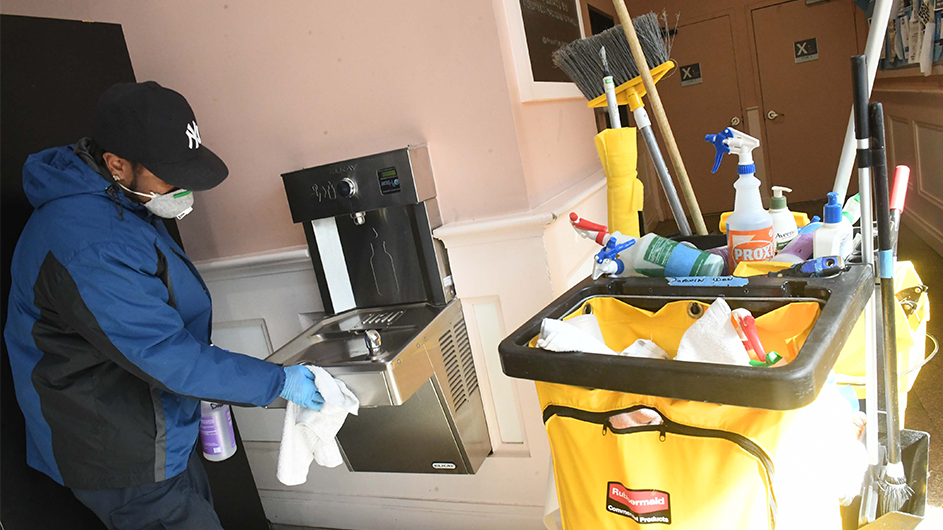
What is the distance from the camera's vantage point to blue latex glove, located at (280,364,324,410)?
4.59 feet

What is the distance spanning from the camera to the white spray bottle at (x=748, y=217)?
98 cm

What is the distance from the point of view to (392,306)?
1.73 meters

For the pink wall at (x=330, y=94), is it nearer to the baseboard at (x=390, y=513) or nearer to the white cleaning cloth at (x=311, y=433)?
the white cleaning cloth at (x=311, y=433)

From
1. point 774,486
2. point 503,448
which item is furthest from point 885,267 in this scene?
point 503,448

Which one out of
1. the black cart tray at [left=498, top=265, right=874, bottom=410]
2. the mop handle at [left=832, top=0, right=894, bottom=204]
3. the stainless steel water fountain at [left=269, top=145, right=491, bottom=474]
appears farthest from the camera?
the stainless steel water fountain at [left=269, top=145, right=491, bottom=474]

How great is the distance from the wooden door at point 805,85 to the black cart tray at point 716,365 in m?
4.69

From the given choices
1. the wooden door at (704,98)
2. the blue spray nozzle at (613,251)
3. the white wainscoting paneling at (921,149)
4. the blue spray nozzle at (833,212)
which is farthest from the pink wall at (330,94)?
the wooden door at (704,98)

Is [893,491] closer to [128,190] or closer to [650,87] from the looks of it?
[650,87]

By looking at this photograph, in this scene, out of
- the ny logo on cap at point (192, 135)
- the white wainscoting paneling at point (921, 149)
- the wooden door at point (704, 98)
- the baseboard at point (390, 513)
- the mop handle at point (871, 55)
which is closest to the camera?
the mop handle at point (871, 55)

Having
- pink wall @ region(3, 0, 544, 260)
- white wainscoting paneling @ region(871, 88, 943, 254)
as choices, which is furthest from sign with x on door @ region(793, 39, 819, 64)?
pink wall @ region(3, 0, 544, 260)

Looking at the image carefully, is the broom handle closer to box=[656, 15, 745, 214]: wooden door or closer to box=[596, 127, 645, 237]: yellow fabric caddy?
box=[596, 127, 645, 237]: yellow fabric caddy

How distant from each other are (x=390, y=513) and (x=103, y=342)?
3.94ft

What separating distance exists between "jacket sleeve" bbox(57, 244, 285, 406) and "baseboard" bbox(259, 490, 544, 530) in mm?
885

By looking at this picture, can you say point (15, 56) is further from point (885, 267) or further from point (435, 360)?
point (885, 267)
